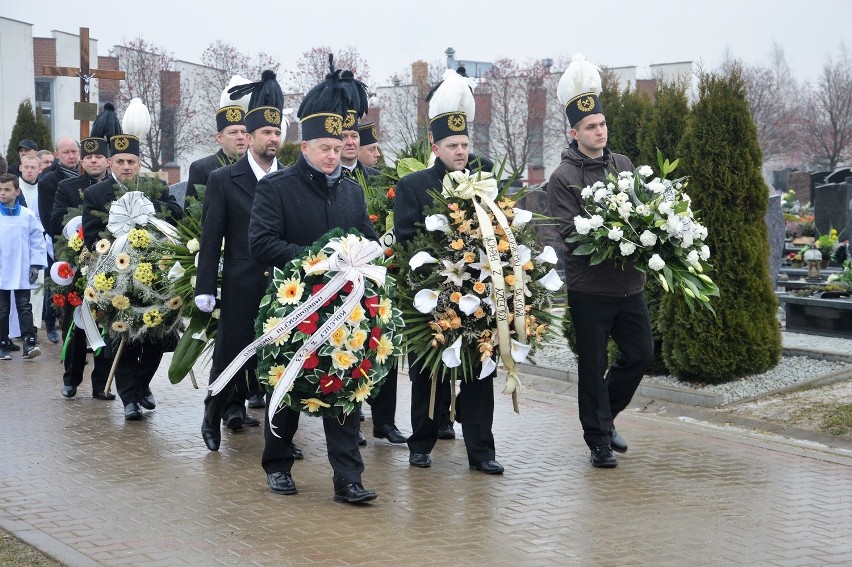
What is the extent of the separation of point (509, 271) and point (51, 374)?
6107mm

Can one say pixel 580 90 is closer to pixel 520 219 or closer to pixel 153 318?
pixel 520 219

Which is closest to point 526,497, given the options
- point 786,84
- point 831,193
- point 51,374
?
point 51,374

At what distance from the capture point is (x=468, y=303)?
7176mm


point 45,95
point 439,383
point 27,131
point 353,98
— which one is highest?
point 45,95

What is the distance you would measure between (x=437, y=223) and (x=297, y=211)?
88 cm

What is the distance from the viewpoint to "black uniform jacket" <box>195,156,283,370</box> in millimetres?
7719

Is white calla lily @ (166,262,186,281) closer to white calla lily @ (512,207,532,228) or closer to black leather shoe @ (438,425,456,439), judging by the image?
black leather shoe @ (438,425,456,439)

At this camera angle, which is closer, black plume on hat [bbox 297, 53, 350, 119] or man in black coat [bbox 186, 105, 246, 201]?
black plume on hat [bbox 297, 53, 350, 119]

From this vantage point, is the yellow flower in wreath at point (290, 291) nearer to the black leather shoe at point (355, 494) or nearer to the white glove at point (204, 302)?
the black leather shoe at point (355, 494)

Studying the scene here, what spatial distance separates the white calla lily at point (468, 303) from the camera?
715cm

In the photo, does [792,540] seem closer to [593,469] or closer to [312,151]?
[593,469]

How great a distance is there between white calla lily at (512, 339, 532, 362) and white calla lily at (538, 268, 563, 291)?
0.39m

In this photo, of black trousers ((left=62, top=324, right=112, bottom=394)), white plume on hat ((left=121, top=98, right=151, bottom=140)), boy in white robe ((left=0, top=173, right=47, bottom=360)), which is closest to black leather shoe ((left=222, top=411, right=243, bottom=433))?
black trousers ((left=62, top=324, right=112, bottom=394))

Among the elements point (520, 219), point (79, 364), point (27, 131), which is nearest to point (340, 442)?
point (520, 219)
